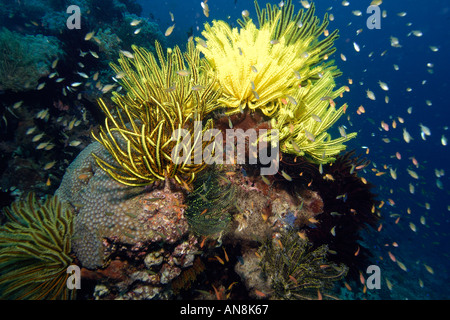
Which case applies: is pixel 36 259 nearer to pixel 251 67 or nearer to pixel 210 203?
pixel 210 203

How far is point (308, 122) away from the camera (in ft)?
12.4

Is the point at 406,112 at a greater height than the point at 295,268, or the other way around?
the point at 406,112

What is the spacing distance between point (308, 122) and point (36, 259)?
187 inches

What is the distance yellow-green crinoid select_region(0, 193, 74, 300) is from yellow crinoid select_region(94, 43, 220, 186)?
1.18 meters

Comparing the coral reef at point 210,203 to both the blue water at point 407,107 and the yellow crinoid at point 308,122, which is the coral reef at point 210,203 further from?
the blue water at point 407,107

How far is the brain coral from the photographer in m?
2.87

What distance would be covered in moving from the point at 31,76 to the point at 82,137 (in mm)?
2248

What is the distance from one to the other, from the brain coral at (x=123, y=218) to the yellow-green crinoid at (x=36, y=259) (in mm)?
216

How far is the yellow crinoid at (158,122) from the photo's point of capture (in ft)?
9.07

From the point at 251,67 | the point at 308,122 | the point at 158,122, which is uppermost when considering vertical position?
the point at 251,67

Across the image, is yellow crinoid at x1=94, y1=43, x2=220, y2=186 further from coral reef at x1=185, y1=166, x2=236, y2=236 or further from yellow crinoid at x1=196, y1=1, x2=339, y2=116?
coral reef at x1=185, y1=166, x2=236, y2=236

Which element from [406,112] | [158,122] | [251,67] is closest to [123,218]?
[158,122]

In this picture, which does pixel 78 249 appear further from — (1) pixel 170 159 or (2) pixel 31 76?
(2) pixel 31 76
